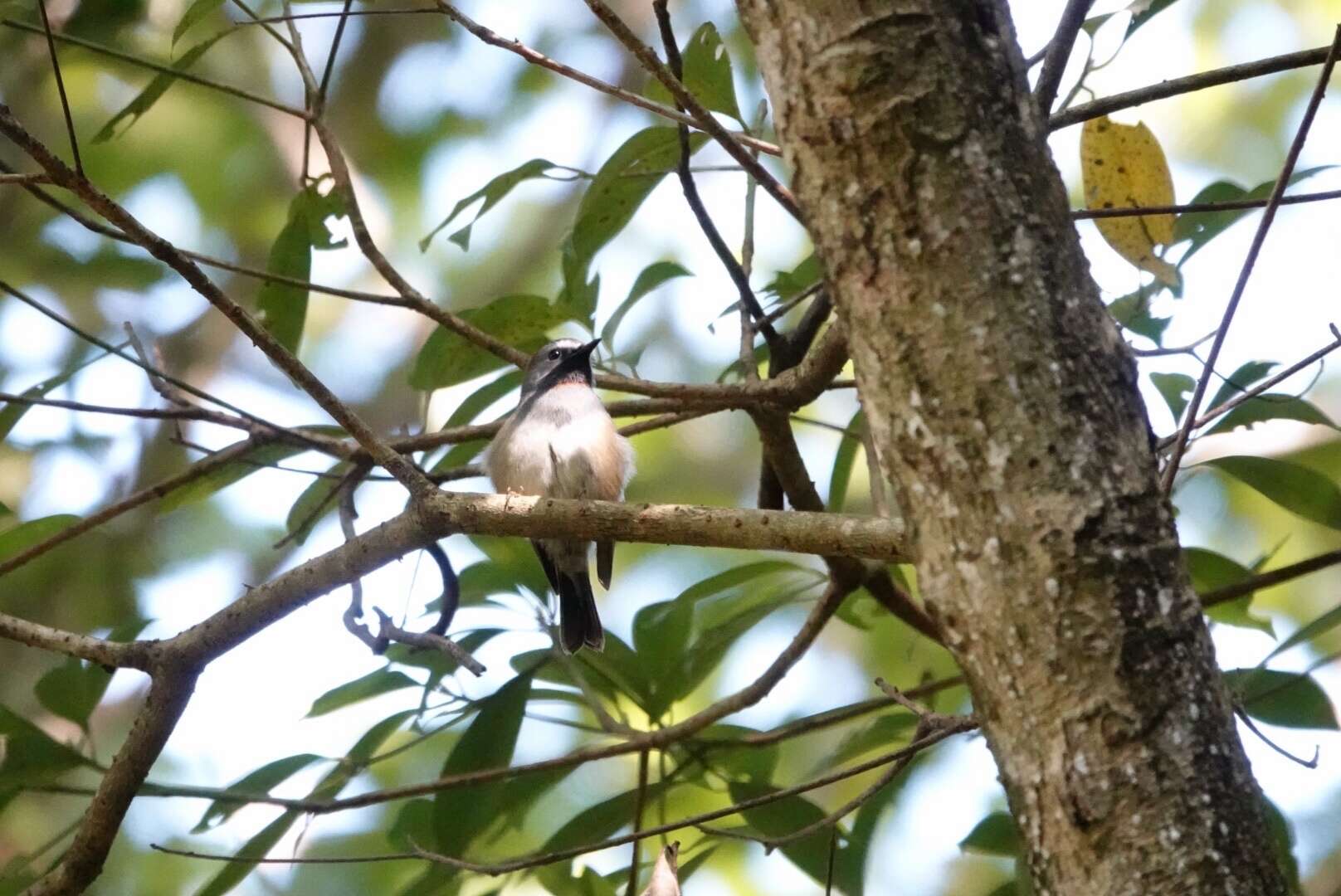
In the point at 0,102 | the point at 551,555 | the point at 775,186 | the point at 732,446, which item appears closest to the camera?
the point at 0,102

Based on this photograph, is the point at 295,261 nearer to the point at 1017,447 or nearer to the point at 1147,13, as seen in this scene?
the point at 1147,13

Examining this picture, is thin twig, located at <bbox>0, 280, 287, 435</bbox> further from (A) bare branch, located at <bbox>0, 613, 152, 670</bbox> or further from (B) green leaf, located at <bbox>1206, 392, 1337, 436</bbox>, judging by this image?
(B) green leaf, located at <bbox>1206, 392, 1337, 436</bbox>

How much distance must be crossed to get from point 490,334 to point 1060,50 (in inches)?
75.0

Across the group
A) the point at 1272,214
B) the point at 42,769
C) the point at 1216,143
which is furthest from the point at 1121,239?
the point at 1216,143

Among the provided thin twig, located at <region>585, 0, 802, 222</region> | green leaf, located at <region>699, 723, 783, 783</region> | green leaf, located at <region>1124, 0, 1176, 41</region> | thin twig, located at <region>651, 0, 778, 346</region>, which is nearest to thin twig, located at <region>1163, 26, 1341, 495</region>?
thin twig, located at <region>585, 0, 802, 222</region>

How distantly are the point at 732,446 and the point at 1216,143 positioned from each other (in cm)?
343

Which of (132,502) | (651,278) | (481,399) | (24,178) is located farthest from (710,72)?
(132,502)

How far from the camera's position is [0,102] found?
6.85 feet

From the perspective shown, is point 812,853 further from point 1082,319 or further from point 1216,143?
point 1216,143

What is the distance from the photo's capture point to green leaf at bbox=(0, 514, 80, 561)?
3.46 m

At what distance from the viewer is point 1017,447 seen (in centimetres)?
141

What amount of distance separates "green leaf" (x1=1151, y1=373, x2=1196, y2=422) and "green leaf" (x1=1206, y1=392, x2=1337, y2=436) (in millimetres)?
108

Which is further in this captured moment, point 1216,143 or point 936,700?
point 1216,143

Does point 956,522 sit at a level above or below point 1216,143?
below
